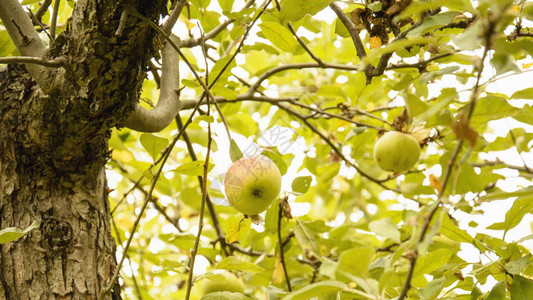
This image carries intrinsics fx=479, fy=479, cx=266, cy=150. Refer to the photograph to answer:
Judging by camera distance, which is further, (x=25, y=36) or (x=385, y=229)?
(x=25, y=36)

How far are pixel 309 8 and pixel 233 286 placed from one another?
3.27ft

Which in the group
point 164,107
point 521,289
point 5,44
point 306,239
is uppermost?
point 5,44

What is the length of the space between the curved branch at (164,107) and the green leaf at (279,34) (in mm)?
351

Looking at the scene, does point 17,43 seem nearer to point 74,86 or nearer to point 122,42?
point 74,86

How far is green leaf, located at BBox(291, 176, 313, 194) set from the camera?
129 centimetres

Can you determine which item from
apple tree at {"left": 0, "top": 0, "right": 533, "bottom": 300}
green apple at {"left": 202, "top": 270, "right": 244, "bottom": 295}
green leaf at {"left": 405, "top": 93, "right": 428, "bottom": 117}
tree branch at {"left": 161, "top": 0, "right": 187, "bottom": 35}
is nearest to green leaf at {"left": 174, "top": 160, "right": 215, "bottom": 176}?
apple tree at {"left": 0, "top": 0, "right": 533, "bottom": 300}

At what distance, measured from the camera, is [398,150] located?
1367 millimetres

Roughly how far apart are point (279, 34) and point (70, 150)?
0.64 metres

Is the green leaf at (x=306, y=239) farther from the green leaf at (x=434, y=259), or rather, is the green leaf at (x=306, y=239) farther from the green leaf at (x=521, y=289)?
the green leaf at (x=521, y=289)

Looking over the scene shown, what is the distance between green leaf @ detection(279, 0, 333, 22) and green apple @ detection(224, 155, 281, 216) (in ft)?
1.12

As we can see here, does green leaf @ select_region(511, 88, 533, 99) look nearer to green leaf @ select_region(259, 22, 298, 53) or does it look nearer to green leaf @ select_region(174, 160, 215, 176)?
green leaf @ select_region(259, 22, 298, 53)

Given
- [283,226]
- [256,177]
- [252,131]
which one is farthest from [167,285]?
[256,177]

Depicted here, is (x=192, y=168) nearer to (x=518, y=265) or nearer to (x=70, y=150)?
(x=70, y=150)

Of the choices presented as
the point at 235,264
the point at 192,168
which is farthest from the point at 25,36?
the point at 235,264
